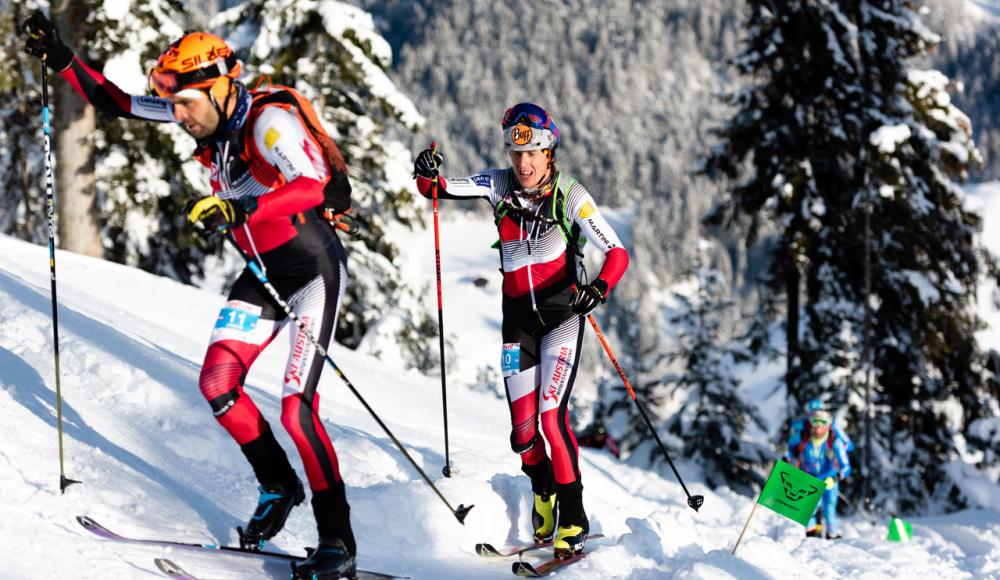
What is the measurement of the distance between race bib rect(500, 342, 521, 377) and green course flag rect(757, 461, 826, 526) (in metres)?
2.09

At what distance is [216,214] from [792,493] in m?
4.59

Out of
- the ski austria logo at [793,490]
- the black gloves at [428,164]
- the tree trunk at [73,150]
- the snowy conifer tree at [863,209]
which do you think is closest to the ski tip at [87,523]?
the black gloves at [428,164]

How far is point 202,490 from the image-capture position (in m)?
5.84

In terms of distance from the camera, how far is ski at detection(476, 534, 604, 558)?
577 centimetres

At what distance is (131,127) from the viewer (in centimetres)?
1700

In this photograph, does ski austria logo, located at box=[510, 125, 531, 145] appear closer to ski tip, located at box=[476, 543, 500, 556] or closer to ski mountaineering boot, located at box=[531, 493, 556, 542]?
ski mountaineering boot, located at box=[531, 493, 556, 542]

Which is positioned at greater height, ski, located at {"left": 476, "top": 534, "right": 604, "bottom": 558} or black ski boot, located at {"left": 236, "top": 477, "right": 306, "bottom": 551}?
black ski boot, located at {"left": 236, "top": 477, "right": 306, "bottom": 551}

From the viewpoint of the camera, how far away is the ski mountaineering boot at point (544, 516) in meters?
6.07

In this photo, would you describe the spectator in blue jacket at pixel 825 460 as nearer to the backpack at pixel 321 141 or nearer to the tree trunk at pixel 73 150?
the backpack at pixel 321 141

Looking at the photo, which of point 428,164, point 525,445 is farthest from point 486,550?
point 428,164

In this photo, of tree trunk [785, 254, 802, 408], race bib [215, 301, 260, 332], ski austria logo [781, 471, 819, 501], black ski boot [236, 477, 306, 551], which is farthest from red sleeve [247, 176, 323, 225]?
tree trunk [785, 254, 802, 408]

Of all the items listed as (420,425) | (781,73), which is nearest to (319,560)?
(420,425)

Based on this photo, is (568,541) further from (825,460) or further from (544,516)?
(825,460)

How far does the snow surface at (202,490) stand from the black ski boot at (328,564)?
283 millimetres
